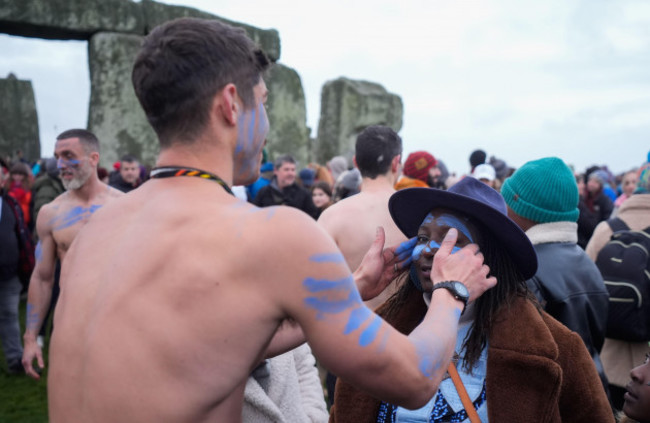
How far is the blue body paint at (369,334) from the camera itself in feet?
4.09

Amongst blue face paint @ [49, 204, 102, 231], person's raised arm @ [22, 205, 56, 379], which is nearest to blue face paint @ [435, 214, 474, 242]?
blue face paint @ [49, 204, 102, 231]

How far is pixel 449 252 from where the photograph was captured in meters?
1.71

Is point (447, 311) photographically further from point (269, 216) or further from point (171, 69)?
point (171, 69)

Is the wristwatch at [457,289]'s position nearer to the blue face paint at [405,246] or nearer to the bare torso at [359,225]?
the blue face paint at [405,246]

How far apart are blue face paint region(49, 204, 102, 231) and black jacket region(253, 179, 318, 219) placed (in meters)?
2.78

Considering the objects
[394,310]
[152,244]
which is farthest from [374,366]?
[394,310]

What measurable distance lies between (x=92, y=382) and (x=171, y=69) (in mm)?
713

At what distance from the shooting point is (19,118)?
19469mm

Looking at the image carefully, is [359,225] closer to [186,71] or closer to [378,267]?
[378,267]

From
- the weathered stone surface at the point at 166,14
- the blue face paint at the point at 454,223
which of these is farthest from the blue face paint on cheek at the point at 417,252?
the weathered stone surface at the point at 166,14

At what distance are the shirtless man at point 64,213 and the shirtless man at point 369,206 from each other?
5.68 feet

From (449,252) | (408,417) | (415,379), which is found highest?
Result: (449,252)

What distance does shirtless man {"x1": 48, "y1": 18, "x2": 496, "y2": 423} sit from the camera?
1180mm

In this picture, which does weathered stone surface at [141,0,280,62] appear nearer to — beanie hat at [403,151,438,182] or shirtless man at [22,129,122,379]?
beanie hat at [403,151,438,182]
